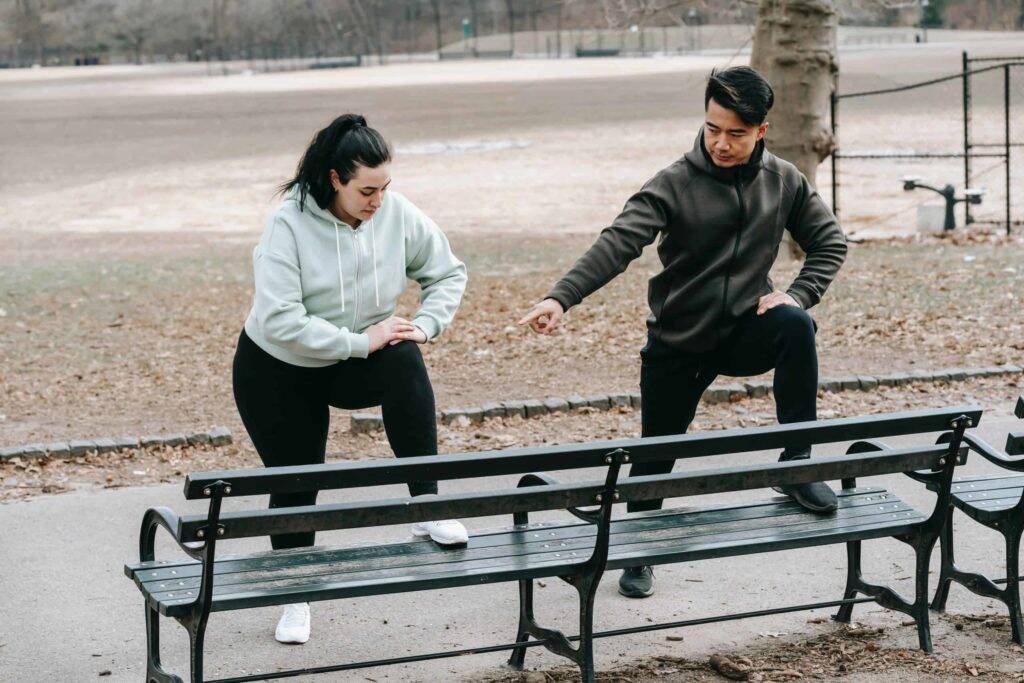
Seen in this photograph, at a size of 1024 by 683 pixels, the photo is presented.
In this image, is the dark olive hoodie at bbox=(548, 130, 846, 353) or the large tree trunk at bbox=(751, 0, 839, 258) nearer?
the dark olive hoodie at bbox=(548, 130, 846, 353)

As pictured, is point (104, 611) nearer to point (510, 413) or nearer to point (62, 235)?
point (510, 413)

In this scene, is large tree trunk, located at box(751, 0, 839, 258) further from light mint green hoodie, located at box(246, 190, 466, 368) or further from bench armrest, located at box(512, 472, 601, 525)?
bench armrest, located at box(512, 472, 601, 525)

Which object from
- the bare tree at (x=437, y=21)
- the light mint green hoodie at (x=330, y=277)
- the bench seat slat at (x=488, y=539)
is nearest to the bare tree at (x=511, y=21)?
the bare tree at (x=437, y=21)

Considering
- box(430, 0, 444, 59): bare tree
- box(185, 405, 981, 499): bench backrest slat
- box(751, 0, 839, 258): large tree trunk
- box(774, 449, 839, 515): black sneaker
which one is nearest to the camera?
box(185, 405, 981, 499): bench backrest slat

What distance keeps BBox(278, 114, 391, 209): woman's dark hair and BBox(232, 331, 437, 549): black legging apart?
48 centimetres

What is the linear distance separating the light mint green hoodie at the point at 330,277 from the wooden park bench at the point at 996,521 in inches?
65.3

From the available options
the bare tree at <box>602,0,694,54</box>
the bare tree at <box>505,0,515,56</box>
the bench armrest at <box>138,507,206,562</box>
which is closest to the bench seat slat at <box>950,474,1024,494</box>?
the bench armrest at <box>138,507,206,562</box>

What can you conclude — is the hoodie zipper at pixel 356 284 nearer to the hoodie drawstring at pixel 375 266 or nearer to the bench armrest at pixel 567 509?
the hoodie drawstring at pixel 375 266

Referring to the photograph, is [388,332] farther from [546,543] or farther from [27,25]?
[27,25]

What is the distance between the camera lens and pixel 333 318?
4.18 meters

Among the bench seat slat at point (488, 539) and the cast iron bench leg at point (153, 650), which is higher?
the bench seat slat at point (488, 539)

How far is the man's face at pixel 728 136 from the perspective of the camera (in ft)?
14.0

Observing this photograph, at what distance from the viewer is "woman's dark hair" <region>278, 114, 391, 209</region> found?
3.97 meters

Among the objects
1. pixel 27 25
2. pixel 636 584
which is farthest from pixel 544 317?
pixel 27 25
